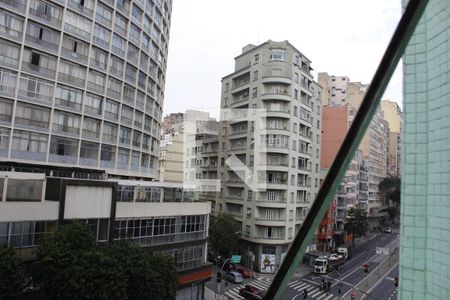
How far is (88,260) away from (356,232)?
41021 mm

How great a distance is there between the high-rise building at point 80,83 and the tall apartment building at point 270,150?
32.1 ft

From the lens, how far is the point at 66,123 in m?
25.9

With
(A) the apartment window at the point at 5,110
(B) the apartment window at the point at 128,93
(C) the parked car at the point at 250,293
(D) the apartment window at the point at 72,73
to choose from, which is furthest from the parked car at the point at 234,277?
(A) the apartment window at the point at 5,110

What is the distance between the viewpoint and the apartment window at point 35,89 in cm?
2341

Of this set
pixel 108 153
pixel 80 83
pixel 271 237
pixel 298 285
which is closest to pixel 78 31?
pixel 80 83

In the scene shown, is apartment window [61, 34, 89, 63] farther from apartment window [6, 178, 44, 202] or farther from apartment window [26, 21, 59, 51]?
apartment window [6, 178, 44, 202]

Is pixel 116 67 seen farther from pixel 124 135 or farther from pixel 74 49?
pixel 124 135

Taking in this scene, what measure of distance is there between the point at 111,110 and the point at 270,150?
1508cm

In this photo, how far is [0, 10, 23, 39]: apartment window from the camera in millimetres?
22484

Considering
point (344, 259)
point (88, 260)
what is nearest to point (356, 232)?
point (344, 259)

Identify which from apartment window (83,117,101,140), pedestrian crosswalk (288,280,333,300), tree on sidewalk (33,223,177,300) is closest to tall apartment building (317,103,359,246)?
pedestrian crosswalk (288,280,333,300)

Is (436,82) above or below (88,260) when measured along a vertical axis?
above

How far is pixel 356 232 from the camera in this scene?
47938mm

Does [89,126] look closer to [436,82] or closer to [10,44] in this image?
[10,44]
